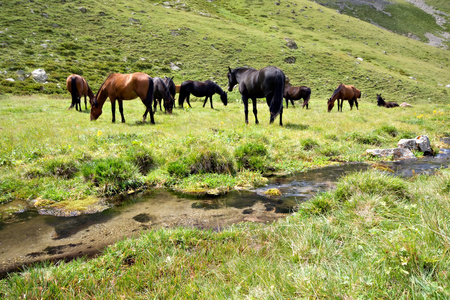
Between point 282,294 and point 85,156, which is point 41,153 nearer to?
point 85,156

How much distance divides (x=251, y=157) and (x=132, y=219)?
3918 millimetres

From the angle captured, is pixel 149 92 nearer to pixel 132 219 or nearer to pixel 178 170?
→ pixel 178 170

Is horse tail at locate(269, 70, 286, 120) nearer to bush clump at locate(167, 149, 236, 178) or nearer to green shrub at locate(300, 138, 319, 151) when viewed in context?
green shrub at locate(300, 138, 319, 151)

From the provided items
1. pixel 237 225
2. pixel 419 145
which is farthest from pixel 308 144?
pixel 237 225

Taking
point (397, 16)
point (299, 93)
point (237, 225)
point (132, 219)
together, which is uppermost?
point (397, 16)

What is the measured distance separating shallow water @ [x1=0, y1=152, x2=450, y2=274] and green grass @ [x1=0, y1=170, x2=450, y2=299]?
506mm

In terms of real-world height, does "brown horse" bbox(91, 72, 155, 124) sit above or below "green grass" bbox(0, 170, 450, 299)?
above

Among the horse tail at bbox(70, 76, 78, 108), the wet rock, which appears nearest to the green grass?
the wet rock

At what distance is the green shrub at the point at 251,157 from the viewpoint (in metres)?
7.41

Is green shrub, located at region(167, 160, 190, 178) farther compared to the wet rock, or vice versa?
the wet rock

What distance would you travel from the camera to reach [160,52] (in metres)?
41.4

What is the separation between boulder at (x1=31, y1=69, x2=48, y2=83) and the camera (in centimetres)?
2605

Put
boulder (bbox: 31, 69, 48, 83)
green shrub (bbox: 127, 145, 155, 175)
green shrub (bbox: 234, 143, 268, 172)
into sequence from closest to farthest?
green shrub (bbox: 127, 145, 155, 175)
green shrub (bbox: 234, 143, 268, 172)
boulder (bbox: 31, 69, 48, 83)

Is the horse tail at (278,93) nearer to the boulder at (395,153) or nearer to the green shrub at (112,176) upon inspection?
the boulder at (395,153)
